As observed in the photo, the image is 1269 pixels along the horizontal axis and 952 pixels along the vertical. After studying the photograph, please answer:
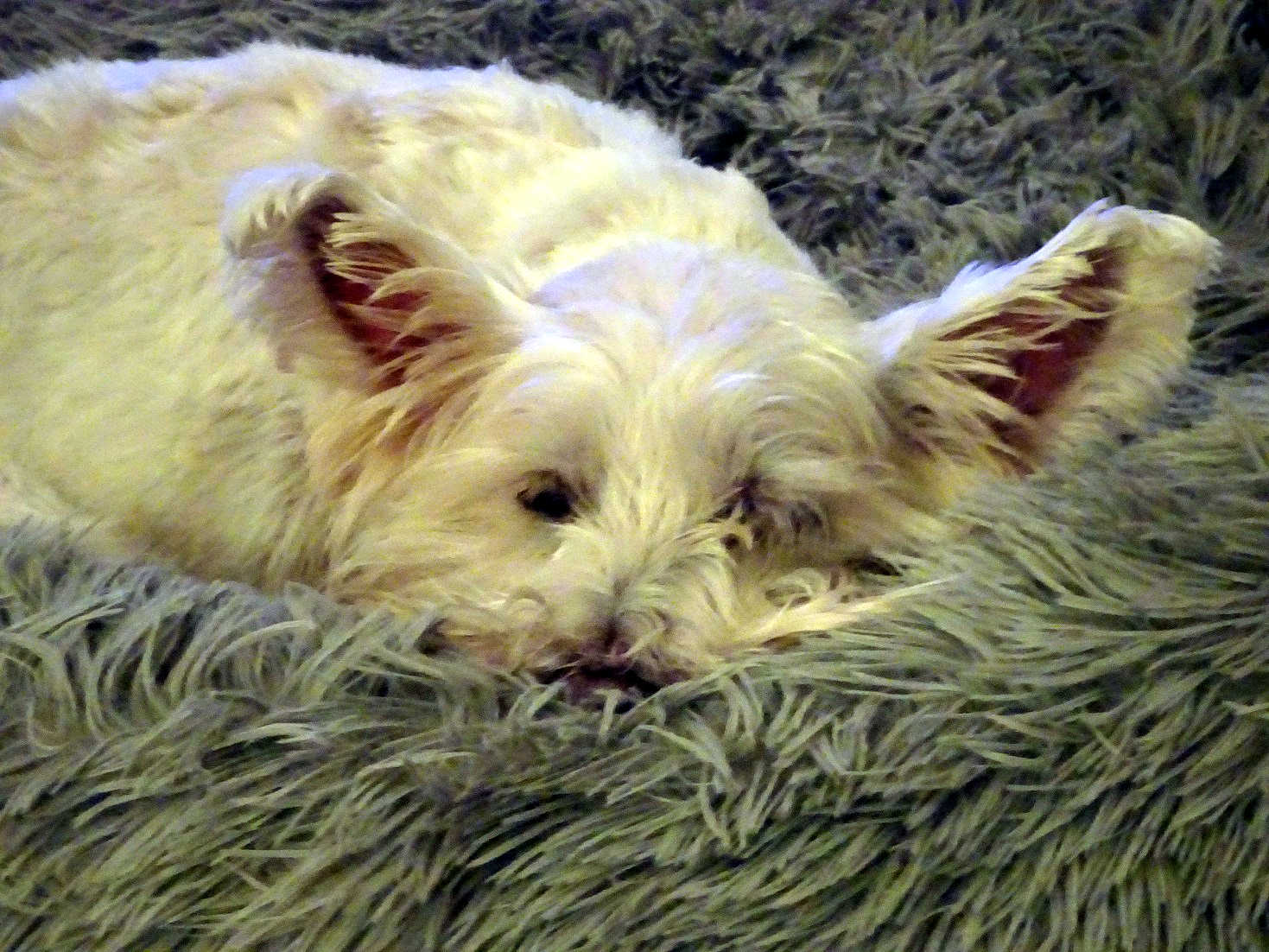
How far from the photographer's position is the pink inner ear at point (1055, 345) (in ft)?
3.10

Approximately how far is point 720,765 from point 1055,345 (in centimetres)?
45

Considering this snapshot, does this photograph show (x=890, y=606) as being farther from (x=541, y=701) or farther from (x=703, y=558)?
(x=541, y=701)

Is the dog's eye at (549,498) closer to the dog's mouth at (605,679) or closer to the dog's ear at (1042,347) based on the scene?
the dog's mouth at (605,679)

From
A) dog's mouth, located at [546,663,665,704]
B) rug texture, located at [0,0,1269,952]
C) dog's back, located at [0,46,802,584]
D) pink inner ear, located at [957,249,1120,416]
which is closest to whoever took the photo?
rug texture, located at [0,0,1269,952]

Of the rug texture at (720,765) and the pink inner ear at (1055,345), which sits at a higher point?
the pink inner ear at (1055,345)

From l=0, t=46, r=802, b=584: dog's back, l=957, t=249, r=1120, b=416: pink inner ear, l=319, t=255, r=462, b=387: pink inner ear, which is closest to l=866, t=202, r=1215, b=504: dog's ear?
l=957, t=249, r=1120, b=416: pink inner ear

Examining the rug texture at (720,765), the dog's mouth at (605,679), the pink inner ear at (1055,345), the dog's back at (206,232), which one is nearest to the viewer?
the rug texture at (720,765)

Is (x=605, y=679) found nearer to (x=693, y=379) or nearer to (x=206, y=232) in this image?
(x=693, y=379)

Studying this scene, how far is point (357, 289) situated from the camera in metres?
0.99

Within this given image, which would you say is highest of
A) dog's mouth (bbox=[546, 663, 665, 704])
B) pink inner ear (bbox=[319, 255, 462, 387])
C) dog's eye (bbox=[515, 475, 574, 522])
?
pink inner ear (bbox=[319, 255, 462, 387])

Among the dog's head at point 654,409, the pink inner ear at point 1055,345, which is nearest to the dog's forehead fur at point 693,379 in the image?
the dog's head at point 654,409

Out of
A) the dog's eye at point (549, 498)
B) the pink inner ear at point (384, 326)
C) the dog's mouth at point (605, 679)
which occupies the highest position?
the pink inner ear at point (384, 326)

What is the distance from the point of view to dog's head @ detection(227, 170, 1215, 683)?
904 millimetres

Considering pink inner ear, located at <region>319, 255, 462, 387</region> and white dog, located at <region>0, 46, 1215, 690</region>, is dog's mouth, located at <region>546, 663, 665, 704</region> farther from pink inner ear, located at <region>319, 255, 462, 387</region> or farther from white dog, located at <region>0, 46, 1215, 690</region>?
pink inner ear, located at <region>319, 255, 462, 387</region>
